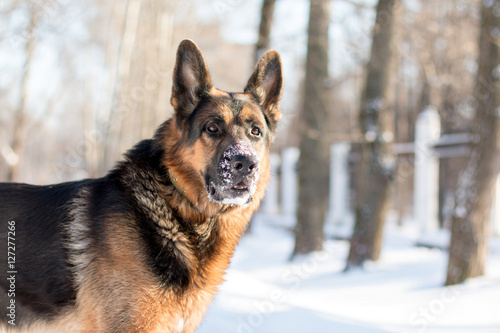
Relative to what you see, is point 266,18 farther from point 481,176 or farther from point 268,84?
point 268,84

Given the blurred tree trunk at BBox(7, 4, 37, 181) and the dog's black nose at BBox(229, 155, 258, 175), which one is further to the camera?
the blurred tree trunk at BBox(7, 4, 37, 181)

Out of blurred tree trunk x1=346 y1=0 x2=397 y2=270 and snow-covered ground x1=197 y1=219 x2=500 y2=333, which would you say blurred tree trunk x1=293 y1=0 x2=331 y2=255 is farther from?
blurred tree trunk x1=346 y1=0 x2=397 y2=270

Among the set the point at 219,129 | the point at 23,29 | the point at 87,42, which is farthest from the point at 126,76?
the point at 219,129

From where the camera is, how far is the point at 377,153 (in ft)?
25.2

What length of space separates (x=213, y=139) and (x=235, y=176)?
0.39 metres

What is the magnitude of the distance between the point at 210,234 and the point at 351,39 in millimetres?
6625

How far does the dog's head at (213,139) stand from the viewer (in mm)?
2945

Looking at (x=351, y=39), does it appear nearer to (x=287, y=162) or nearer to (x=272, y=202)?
(x=287, y=162)

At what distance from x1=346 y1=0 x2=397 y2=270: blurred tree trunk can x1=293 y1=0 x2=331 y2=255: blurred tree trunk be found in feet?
4.90

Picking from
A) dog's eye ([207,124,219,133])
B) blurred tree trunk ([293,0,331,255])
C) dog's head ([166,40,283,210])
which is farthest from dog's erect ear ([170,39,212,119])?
blurred tree trunk ([293,0,331,255])

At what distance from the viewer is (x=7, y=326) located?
105 inches

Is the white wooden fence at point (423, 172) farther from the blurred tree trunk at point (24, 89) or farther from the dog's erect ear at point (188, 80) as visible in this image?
the blurred tree trunk at point (24, 89)

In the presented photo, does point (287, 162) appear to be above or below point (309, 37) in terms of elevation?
below

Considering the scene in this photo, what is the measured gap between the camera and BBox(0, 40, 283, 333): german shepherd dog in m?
2.60
